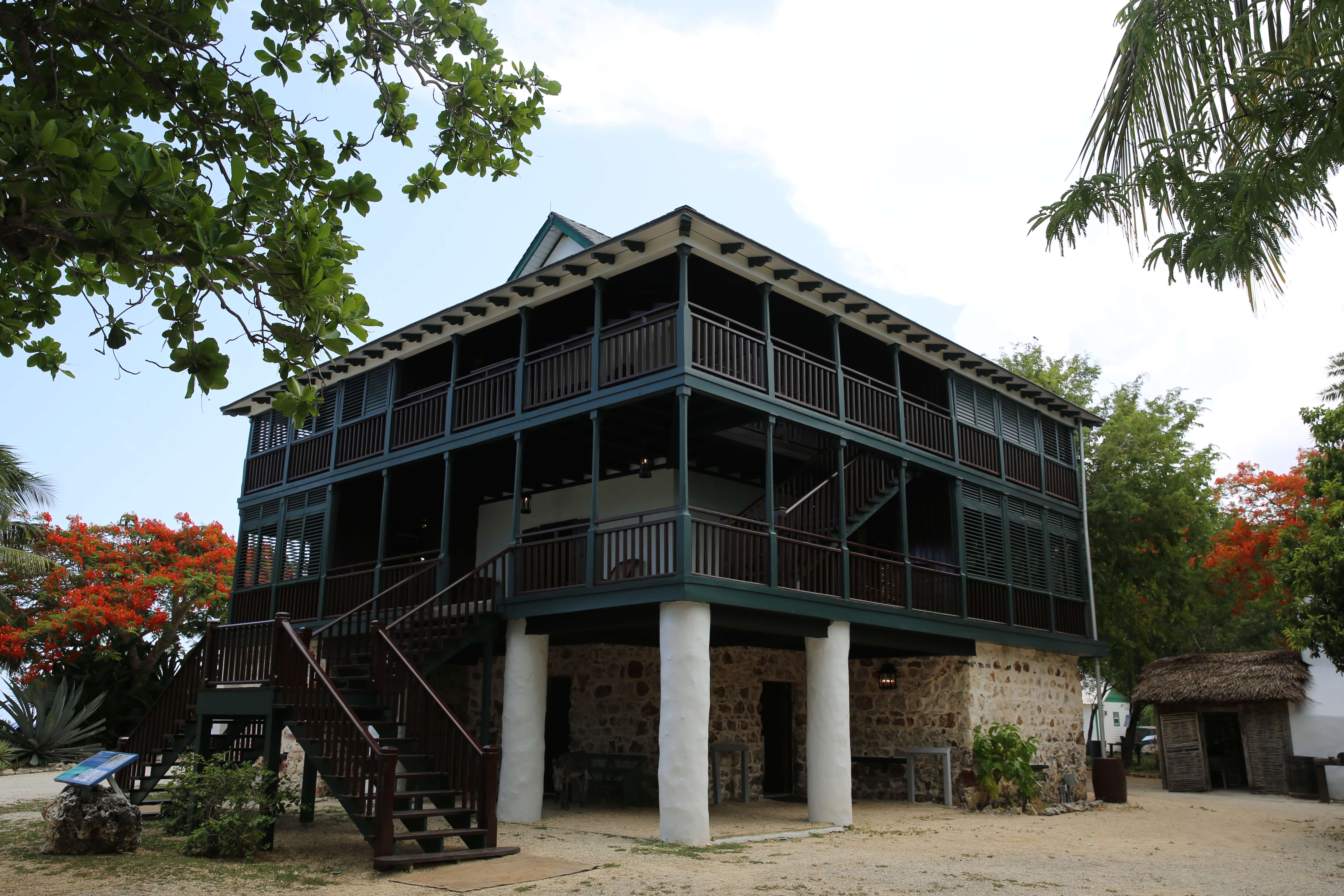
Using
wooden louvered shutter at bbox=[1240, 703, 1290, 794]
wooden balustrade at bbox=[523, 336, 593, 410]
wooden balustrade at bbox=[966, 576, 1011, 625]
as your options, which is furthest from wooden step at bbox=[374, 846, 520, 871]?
wooden louvered shutter at bbox=[1240, 703, 1290, 794]

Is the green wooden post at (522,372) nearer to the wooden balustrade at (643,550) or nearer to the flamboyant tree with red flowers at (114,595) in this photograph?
the wooden balustrade at (643,550)

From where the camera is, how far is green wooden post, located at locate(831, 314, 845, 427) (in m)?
13.6

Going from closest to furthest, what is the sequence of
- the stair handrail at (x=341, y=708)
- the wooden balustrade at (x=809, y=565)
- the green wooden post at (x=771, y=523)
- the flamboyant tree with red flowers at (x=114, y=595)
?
the stair handrail at (x=341, y=708) → the green wooden post at (x=771, y=523) → the wooden balustrade at (x=809, y=565) → the flamboyant tree with red flowers at (x=114, y=595)

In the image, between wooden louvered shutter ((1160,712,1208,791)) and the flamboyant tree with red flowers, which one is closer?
wooden louvered shutter ((1160,712,1208,791))

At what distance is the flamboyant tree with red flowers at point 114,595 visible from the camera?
23.3 m

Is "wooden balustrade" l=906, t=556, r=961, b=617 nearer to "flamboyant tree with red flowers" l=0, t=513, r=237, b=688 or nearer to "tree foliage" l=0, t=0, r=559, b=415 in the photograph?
"tree foliage" l=0, t=0, r=559, b=415

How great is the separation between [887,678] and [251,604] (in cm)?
1091

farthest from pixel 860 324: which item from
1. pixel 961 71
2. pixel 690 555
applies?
pixel 961 71

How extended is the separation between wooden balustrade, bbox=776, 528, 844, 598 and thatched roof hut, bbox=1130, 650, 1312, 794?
40.8ft

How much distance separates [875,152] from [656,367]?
459 centimetres

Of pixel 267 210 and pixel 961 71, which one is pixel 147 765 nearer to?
pixel 267 210

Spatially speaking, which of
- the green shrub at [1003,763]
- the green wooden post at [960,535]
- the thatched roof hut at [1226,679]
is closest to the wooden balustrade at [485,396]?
the green wooden post at [960,535]

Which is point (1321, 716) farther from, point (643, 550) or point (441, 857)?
point (441, 857)

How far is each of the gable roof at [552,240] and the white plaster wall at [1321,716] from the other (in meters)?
15.9
